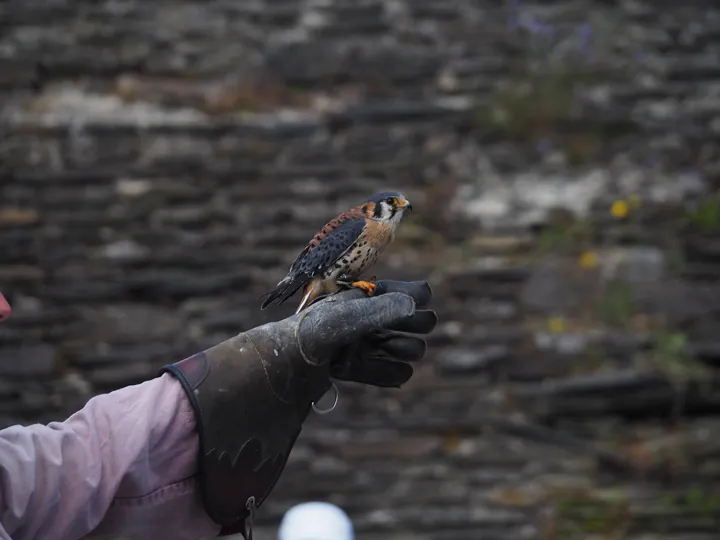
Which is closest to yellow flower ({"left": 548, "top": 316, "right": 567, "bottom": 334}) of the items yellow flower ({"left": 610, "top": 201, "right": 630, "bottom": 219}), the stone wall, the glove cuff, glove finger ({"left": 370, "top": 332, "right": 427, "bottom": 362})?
the stone wall

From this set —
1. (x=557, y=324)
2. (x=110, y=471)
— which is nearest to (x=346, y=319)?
(x=110, y=471)

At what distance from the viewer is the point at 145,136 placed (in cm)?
423

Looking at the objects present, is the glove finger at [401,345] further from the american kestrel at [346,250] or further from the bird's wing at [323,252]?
the bird's wing at [323,252]

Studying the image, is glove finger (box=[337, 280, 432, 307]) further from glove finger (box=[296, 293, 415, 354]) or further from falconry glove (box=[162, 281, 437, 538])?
glove finger (box=[296, 293, 415, 354])

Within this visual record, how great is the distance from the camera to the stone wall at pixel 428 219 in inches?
151

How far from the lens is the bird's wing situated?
7.77ft

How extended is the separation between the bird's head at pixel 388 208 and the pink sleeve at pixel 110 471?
0.78 meters

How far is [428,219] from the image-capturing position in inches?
164

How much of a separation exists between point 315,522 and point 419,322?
1440 millimetres

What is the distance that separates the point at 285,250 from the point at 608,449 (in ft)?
5.47

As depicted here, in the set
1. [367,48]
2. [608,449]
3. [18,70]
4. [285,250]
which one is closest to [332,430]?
[285,250]

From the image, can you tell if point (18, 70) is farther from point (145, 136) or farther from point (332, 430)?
point (332, 430)

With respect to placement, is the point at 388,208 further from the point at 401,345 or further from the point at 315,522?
the point at 315,522

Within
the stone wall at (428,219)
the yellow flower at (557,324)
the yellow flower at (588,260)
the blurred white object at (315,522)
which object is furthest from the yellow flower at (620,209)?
the blurred white object at (315,522)
